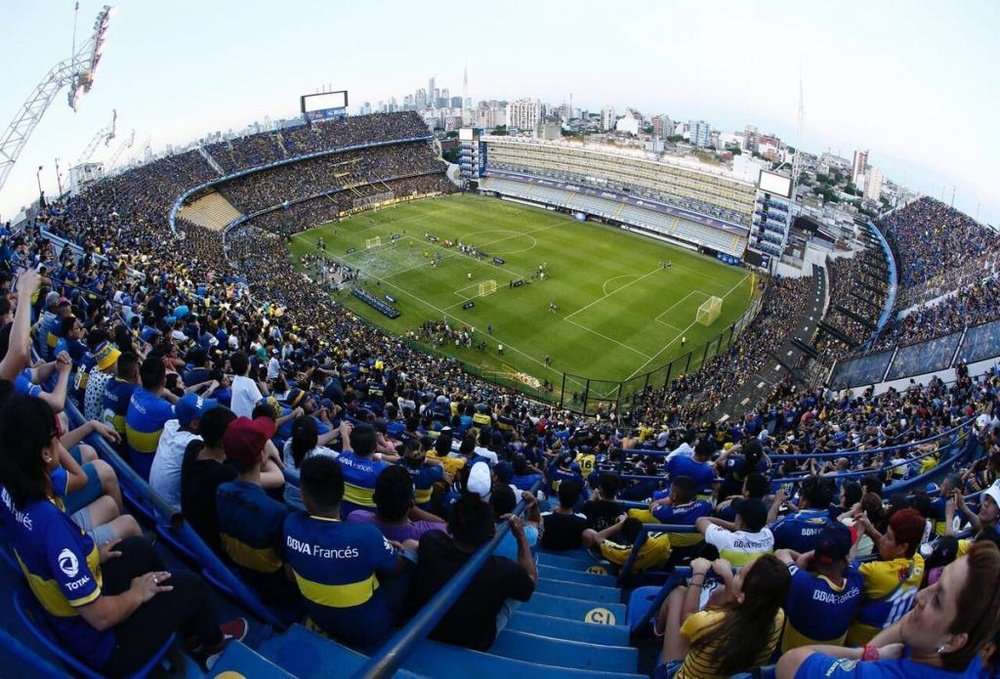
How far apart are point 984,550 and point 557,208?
69.7 m

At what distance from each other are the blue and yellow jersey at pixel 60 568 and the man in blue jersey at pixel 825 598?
Answer: 455cm

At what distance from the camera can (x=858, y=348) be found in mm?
34750

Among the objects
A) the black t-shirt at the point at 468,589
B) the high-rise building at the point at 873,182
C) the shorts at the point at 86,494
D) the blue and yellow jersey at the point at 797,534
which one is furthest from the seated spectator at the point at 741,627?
the high-rise building at the point at 873,182

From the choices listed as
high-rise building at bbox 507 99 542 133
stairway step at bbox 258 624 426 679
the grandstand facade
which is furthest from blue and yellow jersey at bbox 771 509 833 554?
high-rise building at bbox 507 99 542 133

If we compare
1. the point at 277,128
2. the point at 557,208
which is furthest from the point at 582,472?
the point at 277,128

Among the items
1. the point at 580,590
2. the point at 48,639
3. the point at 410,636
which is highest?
the point at 410,636

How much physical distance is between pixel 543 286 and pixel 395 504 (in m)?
43.3

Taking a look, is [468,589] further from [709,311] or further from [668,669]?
[709,311]

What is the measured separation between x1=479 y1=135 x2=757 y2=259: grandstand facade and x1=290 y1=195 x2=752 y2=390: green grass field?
3.10 metres

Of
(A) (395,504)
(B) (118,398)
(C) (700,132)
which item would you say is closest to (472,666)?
(A) (395,504)

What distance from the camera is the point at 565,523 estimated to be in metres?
7.06

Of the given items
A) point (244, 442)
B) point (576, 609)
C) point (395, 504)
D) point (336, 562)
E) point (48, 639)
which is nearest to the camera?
point (48, 639)

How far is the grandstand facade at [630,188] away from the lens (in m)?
58.8

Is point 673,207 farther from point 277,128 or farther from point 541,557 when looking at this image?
point 541,557
